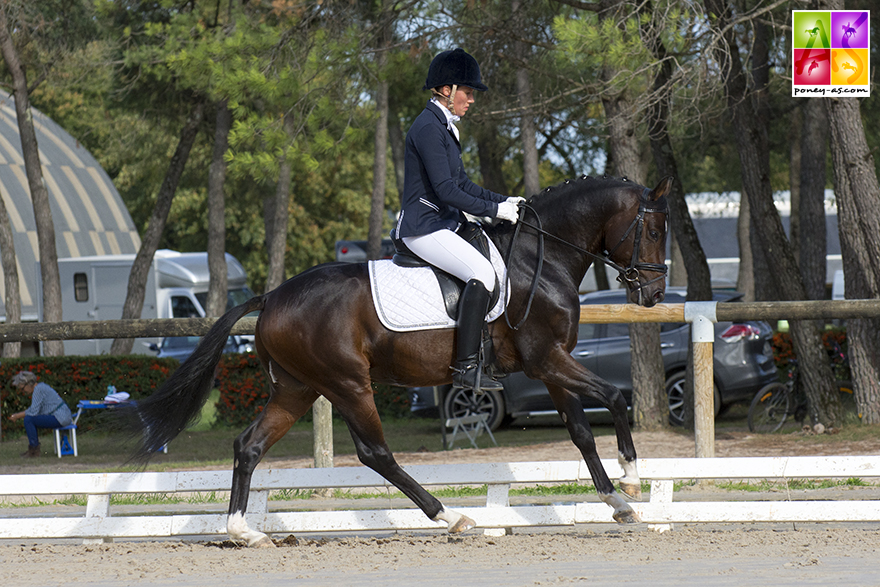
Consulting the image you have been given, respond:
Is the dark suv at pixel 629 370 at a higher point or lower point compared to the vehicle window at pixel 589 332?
lower

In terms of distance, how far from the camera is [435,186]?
5066mm

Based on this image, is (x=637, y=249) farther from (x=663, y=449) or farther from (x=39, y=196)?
(x=39, y=196)

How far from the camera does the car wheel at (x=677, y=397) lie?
12234 millimetres

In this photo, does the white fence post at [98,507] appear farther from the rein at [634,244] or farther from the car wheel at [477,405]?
the car wheel at [477,405]

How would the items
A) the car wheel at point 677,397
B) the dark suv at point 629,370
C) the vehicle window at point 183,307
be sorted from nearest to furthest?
1. the dark suv at point 629,370
2. the car wheel at point 677,397
3. the vehicle window at point 183,307

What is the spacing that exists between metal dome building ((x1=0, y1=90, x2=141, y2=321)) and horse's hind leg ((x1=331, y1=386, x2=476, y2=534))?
71.9 feet

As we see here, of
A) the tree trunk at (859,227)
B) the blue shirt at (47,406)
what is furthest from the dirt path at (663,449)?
the blue shirt at (47,406)

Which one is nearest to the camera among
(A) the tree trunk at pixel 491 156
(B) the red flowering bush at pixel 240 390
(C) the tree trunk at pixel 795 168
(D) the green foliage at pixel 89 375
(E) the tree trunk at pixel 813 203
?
(D) the green foliage at pixel 89 375

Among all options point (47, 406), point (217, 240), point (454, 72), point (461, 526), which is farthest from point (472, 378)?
point (217, 240)

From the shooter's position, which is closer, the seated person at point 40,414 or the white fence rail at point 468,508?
the white fence rail at point 468,508

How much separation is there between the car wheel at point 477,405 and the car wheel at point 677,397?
2.18m

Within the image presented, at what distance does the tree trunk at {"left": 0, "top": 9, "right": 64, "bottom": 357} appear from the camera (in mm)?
16050

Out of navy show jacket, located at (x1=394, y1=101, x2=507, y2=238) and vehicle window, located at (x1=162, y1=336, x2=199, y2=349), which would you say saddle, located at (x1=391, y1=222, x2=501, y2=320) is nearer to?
navy show jacket, located at (x1=394, y1=101, x2=507, y2=238)

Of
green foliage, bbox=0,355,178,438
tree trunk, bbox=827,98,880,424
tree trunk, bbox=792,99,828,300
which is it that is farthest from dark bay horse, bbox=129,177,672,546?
tree trunk, bbox=792,99,828,300
